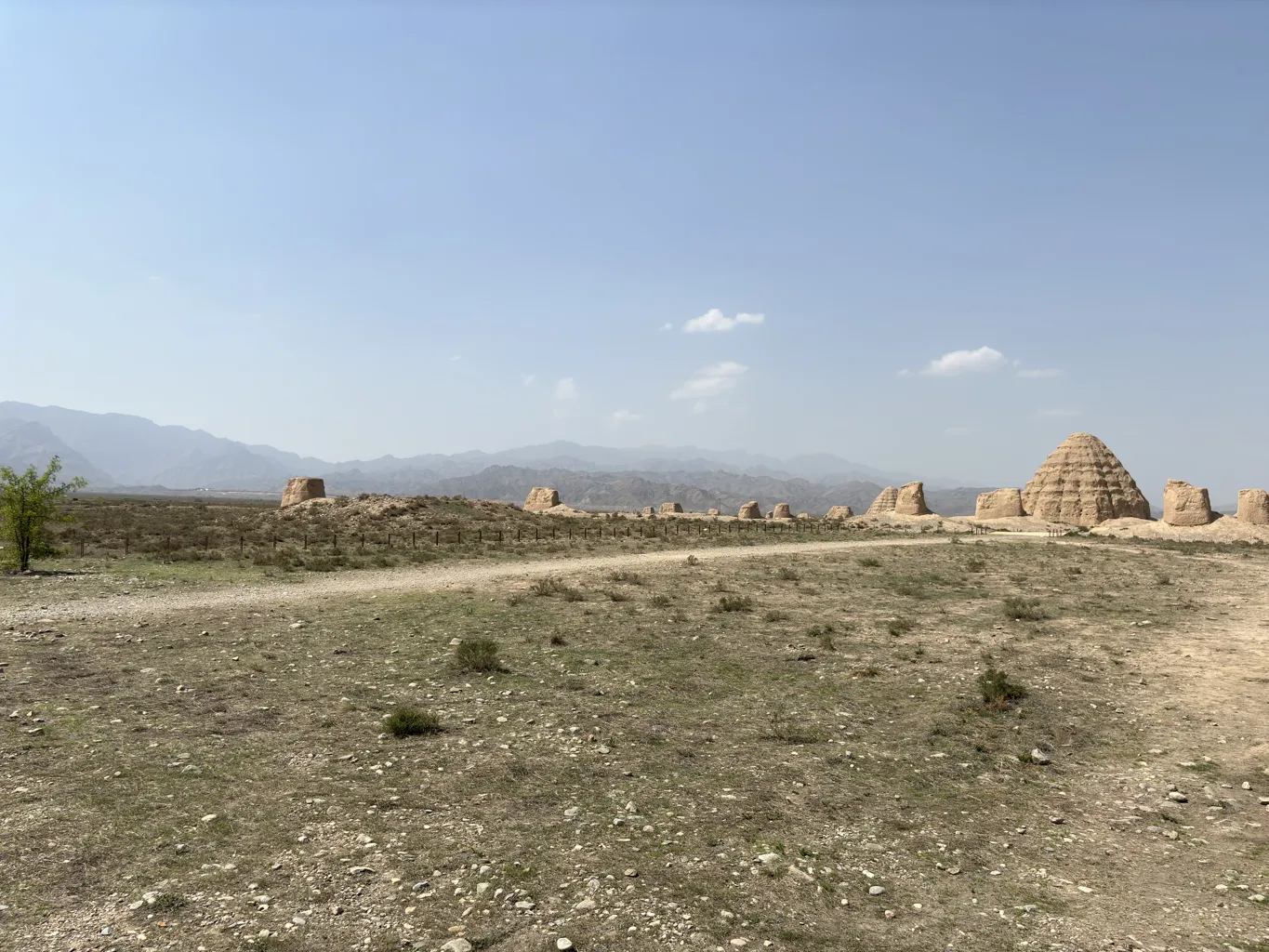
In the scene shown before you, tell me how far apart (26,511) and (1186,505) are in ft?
254

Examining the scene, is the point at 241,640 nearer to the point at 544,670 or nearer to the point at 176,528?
the point at 544,670

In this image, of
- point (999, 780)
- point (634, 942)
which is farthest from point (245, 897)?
point (999, 780)

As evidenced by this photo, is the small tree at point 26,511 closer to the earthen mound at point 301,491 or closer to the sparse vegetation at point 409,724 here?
the sparse vegetation at point 409,724

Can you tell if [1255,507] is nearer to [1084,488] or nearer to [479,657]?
[1084,488]

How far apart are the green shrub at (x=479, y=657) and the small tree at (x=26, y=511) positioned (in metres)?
20.1

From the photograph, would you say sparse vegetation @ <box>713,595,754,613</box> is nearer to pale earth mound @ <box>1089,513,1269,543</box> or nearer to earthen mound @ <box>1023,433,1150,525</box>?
pale earth mound @ <box>1089,513,1269,543</box>

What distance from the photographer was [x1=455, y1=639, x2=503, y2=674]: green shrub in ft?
44.4

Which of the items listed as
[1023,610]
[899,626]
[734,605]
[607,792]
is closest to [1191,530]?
[1023,610]

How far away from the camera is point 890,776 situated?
912cm

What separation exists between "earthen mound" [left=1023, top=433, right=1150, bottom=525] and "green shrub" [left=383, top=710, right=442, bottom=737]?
7397 centimetres

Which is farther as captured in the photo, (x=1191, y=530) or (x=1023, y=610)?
(x=1191, y=530)

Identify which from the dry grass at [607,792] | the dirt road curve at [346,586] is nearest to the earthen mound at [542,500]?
the dirt road curve at [346,586]

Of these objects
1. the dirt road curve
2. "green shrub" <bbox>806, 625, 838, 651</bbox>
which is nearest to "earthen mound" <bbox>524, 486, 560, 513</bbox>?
the dirt road curve

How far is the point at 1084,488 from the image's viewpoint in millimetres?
68312
